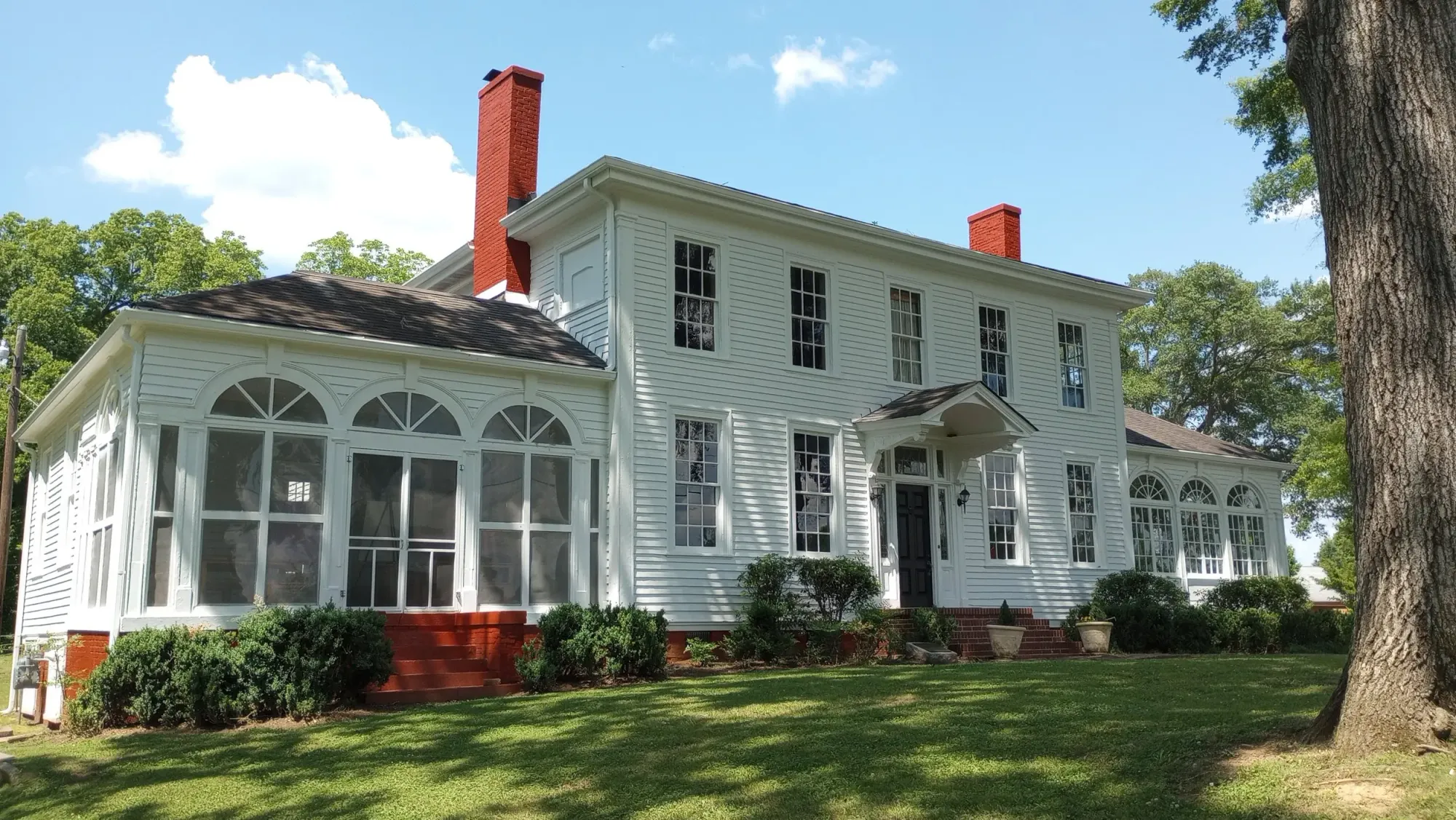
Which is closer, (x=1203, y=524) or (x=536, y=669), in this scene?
(x=536, y=669)

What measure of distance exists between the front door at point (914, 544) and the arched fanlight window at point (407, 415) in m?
7.40

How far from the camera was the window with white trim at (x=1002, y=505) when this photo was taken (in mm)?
19656

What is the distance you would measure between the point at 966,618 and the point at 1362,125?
12533mm

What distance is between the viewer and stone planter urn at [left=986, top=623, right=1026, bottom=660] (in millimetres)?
17062

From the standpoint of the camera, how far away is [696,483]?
16406 mm

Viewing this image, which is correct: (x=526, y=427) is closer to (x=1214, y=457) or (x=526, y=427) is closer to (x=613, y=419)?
(x=613, y=419)

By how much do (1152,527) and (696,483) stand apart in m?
11.4

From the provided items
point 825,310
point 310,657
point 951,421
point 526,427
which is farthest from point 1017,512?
point 310,657

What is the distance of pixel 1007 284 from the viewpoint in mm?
20688

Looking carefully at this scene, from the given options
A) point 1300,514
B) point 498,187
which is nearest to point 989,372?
point 498,187

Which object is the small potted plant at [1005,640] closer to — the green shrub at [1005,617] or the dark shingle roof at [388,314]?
the green shrub at [1005,617]

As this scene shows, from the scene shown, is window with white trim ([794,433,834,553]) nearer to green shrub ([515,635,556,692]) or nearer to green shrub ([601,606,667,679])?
green shrub ([601,606,667,679])

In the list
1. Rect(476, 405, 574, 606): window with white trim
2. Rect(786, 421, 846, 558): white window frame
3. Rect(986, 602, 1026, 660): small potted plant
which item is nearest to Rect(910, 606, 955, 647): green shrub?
Rect(986, 602, 1026, 660): small potted plant

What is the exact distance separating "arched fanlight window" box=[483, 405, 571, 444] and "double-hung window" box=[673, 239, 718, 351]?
2208 millimetres
